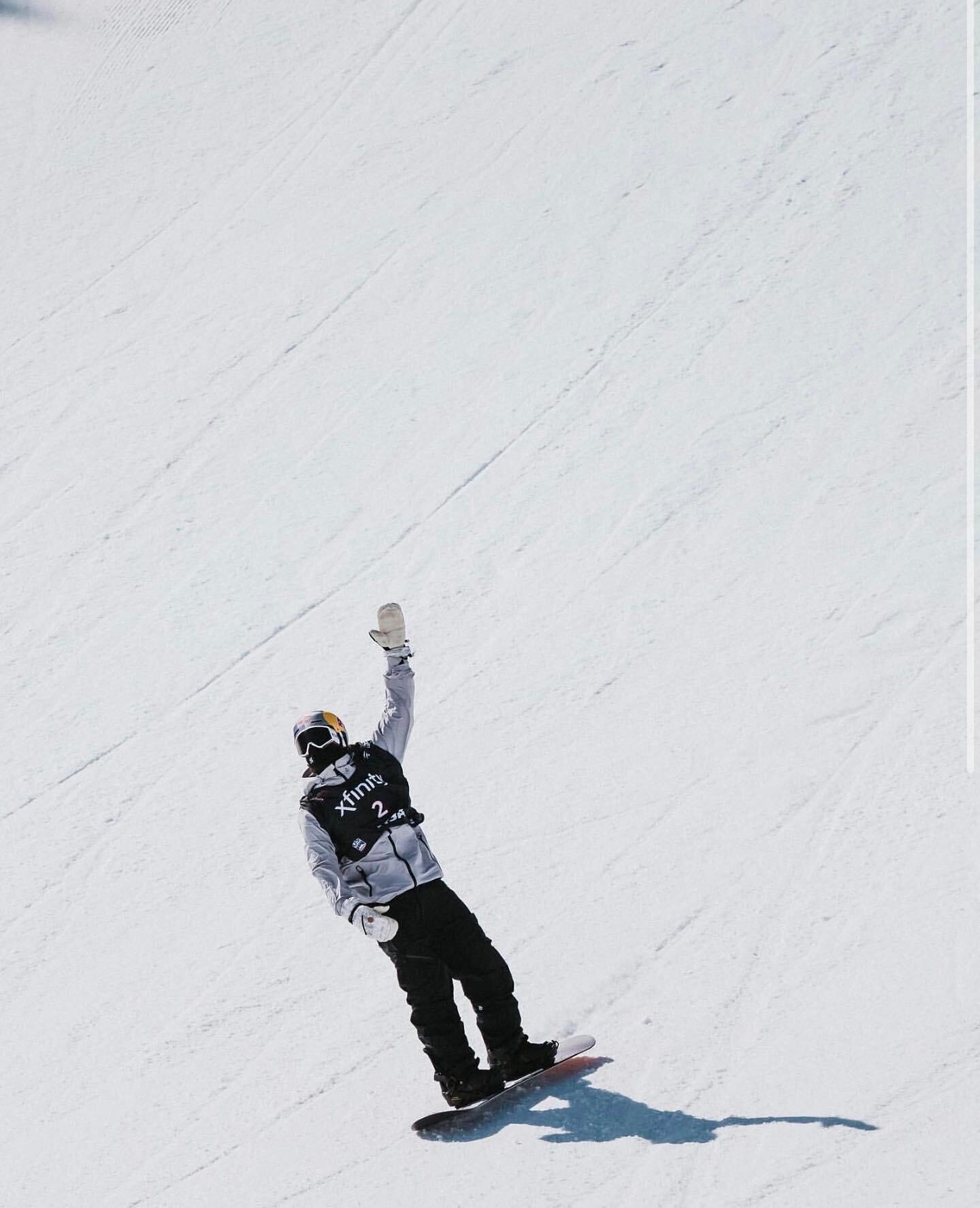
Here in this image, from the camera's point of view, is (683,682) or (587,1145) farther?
(683,682)

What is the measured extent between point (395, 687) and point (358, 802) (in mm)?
543

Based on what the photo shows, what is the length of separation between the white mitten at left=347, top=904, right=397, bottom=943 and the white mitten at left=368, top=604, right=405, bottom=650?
1.04m

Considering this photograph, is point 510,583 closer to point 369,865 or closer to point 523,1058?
point 369,865

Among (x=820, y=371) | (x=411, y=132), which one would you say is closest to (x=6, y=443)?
(x=411, y=132)

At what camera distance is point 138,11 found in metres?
15.2

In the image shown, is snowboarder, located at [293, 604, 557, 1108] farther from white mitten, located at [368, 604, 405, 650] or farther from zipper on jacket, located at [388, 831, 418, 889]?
white mitten, located at [368, 604, 405, 650]

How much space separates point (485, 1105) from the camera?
16.3 feet

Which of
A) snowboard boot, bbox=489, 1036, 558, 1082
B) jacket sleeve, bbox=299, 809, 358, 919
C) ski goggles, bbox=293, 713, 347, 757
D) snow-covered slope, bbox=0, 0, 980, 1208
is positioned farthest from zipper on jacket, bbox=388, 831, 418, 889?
snow-covered slope, bbox=0, 0, 980, 1208

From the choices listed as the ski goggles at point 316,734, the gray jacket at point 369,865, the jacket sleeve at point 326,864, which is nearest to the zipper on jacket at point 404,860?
the gray jacket at point 369,865

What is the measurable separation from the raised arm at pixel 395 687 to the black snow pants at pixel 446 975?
0.60 m

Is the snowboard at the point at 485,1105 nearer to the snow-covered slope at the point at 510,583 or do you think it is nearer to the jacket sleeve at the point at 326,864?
the snow-covered slope at the point at 510,583

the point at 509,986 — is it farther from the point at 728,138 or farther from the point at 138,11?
the point at 138,11

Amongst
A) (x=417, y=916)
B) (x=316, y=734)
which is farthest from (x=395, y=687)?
(x=417, y=916)

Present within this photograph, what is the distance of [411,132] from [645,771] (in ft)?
25.3
